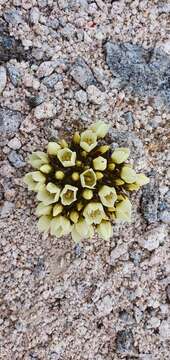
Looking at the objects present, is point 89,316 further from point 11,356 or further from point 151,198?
point 151,198

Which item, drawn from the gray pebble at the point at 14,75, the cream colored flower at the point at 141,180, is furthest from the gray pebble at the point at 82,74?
the cream colored flower at the point at 141,180

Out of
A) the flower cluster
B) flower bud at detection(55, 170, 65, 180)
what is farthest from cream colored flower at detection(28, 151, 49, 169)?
flower bud at detection(55, 170, 65, 180)

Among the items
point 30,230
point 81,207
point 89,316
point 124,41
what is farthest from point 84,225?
point 124,41

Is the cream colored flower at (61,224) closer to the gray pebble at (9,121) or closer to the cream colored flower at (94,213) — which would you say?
the cream colored flower at (94,213)

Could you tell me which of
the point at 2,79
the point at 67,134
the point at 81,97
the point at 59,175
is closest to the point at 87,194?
the point at 59,175

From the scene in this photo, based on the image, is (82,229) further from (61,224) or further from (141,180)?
(141,180)
